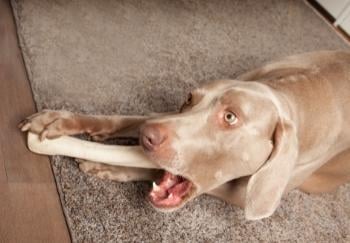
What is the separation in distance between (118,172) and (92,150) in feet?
A: 0.57

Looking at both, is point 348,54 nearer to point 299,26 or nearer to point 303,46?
point 303,46

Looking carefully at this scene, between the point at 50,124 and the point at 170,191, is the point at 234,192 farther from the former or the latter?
the point at 50,124

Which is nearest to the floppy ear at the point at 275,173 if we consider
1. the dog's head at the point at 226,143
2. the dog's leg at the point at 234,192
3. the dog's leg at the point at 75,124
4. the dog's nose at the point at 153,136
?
the dog's head at the point at 226,143

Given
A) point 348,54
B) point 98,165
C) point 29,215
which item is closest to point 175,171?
point 98,165

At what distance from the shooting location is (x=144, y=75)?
2.17 metres

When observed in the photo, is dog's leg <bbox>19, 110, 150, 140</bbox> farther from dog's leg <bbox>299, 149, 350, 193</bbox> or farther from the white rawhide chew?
dog's leg <bbox>299, 149, 350, 193</bbox>

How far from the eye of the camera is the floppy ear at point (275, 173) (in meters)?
1.37

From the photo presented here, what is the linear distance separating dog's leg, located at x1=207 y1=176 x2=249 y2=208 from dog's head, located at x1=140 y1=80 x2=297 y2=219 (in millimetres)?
163

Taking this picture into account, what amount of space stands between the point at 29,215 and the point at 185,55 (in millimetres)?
1264

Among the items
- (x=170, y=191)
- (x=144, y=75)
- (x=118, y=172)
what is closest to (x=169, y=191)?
(x=170, y=191)

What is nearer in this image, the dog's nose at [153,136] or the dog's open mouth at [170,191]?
the dog's nose at [153,136]

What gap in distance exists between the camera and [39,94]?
181 cm

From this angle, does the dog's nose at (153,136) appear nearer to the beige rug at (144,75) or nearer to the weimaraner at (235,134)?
the weimaraner at (235,134)

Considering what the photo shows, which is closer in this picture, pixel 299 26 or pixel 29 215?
pixel 29 215
